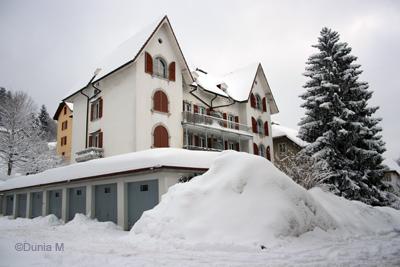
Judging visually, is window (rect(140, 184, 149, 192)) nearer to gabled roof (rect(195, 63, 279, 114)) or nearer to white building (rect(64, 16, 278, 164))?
white building (rect(64, 16, 278, 164))

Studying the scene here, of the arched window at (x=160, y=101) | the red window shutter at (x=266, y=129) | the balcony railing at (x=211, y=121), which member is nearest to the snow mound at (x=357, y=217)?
the arched window at (x=160, y=101)

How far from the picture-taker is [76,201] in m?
18.9

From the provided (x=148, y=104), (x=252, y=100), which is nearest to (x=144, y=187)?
(x=148, y=104)

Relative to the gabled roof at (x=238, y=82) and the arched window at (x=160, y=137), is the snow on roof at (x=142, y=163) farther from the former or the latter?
the gabled roof at (x=238, y=82)

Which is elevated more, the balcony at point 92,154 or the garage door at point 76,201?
the balcony at point 92,154

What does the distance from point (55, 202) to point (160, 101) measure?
9.69 metres

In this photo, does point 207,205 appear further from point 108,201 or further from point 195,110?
point 195,110

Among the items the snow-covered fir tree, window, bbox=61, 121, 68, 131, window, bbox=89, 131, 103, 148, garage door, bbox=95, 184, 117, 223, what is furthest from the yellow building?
the snow-covered fir tree

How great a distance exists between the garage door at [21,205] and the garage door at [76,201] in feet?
23.1

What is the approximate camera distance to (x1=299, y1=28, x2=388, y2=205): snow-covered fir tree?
→ 2067cm

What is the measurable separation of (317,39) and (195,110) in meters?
11.3

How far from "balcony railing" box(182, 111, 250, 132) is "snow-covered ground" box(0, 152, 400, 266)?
13553mm

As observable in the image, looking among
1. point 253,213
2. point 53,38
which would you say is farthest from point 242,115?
point 253,213

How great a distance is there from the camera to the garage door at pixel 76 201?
60.0ft
